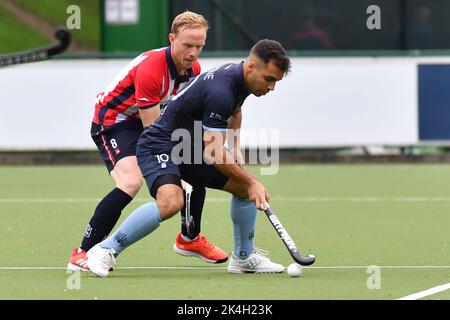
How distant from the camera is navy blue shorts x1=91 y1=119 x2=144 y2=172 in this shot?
844 centimetres

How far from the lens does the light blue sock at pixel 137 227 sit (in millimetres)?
7812

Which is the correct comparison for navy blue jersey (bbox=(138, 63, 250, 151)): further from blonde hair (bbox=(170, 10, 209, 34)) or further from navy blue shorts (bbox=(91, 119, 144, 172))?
blonde hair (bbox=(170, 10, 209, 34))

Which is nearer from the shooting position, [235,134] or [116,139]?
[235,134]

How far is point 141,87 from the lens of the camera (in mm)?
8297

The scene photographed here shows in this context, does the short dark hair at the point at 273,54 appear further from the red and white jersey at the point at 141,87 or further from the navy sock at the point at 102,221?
the navy sock at the point at 102,221

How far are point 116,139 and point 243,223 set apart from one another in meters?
1.05

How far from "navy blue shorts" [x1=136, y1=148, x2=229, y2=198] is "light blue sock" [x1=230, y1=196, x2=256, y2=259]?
0.61ft

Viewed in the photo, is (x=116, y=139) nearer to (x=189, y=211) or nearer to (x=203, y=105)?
(x=189, y=211)

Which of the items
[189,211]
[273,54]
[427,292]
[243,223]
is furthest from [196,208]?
[427,292]

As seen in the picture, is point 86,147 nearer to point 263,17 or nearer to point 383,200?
point 263,17

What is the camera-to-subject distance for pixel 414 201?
13141mm

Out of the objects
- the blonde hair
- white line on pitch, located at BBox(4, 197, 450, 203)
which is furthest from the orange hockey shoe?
white line on pitch, located at BBox(4, 197, 450, 203)

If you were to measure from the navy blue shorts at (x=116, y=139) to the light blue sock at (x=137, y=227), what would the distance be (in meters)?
0.65

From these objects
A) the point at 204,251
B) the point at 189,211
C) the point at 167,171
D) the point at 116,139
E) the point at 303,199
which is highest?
the point at 116,139
